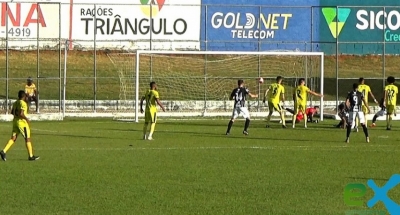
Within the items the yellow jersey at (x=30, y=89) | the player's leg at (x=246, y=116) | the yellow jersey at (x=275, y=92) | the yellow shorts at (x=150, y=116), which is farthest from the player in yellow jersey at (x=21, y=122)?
the yellow jersey at (x=30, y=89)

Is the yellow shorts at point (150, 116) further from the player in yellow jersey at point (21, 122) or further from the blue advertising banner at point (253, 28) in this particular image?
the blue advertising banner at point (253, 28)

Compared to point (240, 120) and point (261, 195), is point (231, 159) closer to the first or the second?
point (261, 195)

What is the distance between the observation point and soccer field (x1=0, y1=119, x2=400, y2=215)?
17438mm

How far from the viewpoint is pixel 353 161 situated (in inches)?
987

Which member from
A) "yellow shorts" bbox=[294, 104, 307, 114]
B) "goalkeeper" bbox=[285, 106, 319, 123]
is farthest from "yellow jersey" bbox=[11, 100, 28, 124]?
"goalkeeper" bbox=[285, 106, 319, 123]

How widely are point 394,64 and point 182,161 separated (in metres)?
33.8

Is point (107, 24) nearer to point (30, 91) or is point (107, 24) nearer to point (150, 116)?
point (30, 91)

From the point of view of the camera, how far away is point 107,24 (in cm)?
5325

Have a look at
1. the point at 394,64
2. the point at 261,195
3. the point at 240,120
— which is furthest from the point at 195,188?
the point at 394,64

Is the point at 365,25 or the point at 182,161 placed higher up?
the point at 365,25

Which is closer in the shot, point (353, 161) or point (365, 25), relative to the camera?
point (353, 161)

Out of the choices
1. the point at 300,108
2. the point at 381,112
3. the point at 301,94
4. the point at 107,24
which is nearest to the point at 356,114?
the point at 301,94

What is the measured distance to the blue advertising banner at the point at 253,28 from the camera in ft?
175

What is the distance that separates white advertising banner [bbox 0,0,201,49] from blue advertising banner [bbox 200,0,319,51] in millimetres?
857
